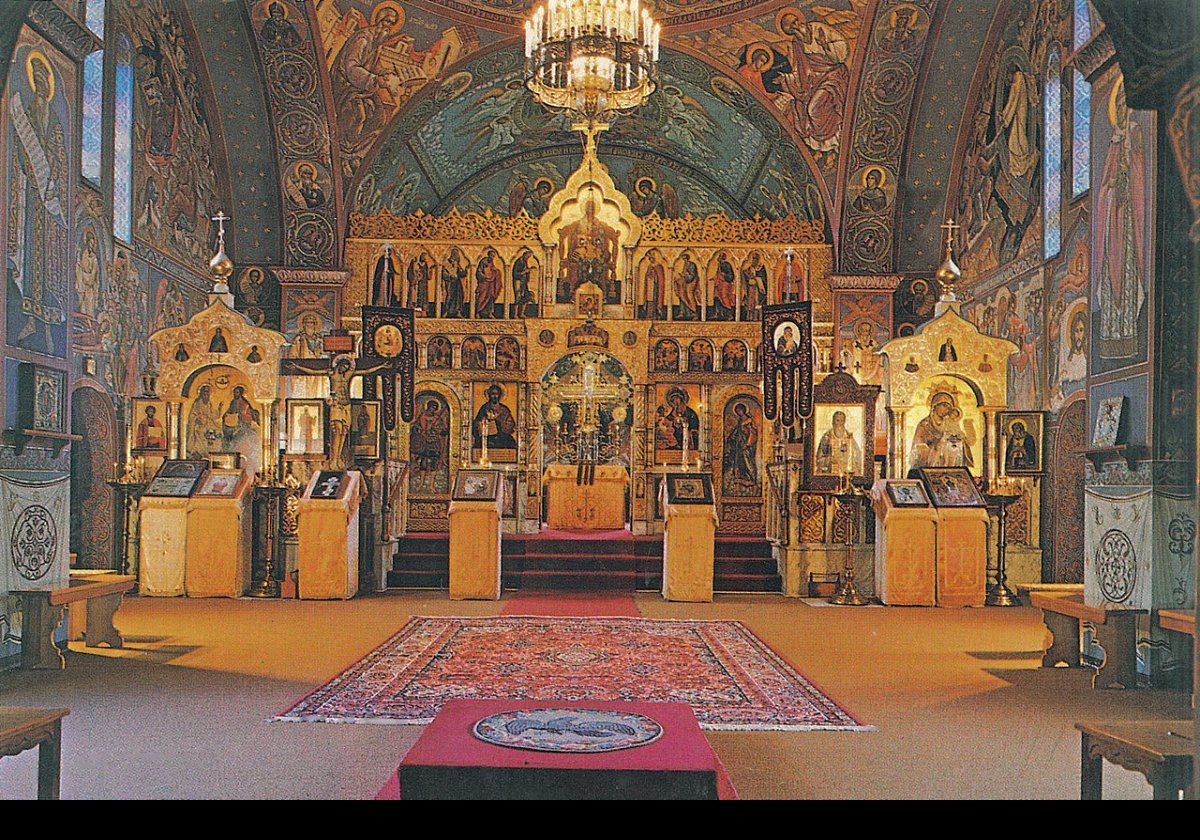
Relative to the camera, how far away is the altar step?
13234 mm

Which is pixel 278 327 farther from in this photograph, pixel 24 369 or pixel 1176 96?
pixel 1176 96

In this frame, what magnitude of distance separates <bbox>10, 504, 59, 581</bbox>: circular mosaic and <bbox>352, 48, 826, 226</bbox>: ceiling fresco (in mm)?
10152

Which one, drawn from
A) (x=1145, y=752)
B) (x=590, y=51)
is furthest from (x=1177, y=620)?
(x=590, y=51)

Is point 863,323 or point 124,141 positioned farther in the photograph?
point 863,323

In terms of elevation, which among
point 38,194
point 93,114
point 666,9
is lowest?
point 38,194

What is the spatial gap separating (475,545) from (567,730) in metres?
8.42

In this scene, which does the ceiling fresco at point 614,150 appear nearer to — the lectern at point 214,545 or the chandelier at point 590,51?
the chandelier at point 590,51

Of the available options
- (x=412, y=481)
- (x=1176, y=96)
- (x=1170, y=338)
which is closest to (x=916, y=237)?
(x=412, y=481)

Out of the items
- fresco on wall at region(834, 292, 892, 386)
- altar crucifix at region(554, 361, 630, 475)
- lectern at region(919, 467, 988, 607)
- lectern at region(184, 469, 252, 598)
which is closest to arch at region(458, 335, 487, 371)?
altar crucifix at region(554, 361, 630, 475)

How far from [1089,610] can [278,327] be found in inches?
472

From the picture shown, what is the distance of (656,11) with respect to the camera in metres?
15.9

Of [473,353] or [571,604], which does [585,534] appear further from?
[571,604]

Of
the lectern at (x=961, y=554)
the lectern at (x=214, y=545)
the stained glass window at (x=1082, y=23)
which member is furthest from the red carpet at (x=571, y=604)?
the stained glass window at (x=1082, y=23)

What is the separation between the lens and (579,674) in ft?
25.0
